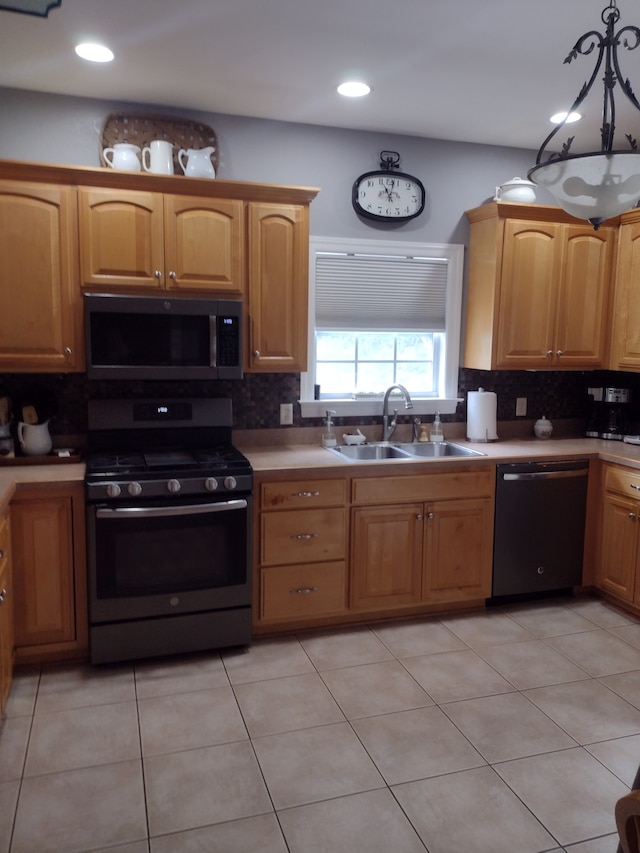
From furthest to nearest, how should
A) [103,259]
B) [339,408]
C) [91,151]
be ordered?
1. [339,408]
2. [91,151]
3. [103,259]

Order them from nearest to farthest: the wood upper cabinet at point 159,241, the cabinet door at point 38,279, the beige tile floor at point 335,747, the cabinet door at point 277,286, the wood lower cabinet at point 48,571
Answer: the beige tile floor at point 335,747
the wood lower cabinet at point 48,571
the cabinet door at point 38,279
the wood upper cabinet at point 159,241
the cabinet door at point 277,286

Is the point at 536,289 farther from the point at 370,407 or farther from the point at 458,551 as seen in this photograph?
the point at 458,551

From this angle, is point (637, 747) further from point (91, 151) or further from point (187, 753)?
point (91, 151)

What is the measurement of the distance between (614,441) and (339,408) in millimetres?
1662

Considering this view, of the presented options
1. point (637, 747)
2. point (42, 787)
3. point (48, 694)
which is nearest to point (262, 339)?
point (48, 694)

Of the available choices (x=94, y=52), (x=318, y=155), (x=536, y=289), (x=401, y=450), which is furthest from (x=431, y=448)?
(x=94, y=52)

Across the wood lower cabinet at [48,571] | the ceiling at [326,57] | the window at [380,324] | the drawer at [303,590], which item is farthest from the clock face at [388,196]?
the wood lower cabinet at [48,571]

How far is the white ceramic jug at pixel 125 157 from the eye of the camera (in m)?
3.17

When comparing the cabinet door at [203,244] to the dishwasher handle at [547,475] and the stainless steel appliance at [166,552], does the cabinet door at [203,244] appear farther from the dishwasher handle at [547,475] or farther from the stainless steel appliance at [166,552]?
the dishwasher handle at [547,475]

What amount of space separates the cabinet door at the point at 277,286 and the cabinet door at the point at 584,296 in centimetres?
153

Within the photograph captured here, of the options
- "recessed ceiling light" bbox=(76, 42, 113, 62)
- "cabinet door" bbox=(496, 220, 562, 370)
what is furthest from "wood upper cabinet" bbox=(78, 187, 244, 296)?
"cabinet door" bbox=(496, 220, 562, 370)

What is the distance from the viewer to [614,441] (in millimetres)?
4051

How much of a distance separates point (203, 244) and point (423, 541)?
1.82 meters

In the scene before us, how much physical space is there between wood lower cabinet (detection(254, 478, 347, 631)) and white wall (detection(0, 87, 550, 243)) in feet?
4.79
